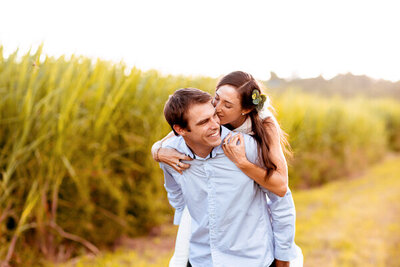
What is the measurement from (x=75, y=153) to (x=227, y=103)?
2.16 meters

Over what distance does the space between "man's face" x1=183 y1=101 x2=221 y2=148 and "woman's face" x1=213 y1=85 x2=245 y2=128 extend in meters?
0.18

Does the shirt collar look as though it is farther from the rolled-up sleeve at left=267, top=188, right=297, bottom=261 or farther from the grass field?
the grass field

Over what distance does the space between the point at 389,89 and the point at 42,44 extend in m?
45.9

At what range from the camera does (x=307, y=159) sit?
30.1ft

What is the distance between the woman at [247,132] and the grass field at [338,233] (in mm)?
2268

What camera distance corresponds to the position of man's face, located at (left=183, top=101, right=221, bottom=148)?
182cm

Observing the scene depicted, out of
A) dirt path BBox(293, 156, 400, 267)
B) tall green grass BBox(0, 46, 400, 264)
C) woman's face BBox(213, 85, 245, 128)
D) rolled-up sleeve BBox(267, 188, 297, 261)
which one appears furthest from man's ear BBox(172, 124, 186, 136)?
dirt path BBox(293, 156, 400, 267)

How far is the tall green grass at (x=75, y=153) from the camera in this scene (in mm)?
3260

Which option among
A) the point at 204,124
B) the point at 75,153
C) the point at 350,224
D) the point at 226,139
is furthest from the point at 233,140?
the point at 350,224

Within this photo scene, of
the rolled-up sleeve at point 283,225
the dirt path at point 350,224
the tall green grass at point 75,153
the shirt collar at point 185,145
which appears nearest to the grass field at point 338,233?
the dirt path at point 350,224

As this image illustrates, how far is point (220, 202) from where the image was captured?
1.90m

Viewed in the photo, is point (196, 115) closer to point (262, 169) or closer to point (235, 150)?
point (235, 150)

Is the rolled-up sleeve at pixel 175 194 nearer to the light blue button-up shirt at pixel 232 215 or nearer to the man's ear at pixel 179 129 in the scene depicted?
the light blue button-up shirt at pixel 232 215

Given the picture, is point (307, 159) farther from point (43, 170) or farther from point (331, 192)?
point (43, 170)
